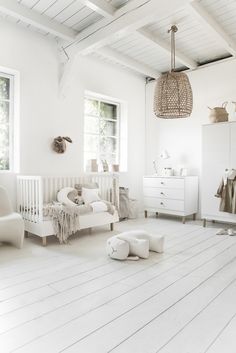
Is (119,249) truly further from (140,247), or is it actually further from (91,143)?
(91,143)

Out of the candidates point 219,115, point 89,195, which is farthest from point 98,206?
point 219,115

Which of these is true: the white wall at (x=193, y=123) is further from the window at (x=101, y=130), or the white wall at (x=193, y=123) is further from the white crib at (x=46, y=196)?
the white crib at (x=46, y=196)

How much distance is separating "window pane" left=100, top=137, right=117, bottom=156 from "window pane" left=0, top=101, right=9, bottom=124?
1.73 m

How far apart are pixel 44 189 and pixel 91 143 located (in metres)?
1.31

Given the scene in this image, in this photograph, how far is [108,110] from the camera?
16.2 ft

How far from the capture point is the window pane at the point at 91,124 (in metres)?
4.53

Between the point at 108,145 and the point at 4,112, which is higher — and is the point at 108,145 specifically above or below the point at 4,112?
below

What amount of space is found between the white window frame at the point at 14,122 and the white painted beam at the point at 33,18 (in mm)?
730

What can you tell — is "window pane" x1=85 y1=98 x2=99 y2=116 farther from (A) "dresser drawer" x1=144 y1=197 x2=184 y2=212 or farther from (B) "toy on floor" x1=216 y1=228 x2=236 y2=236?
(B) "toy on floor" x1=216 y1=228 x2=236 y2=236

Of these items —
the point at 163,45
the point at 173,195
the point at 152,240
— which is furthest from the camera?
the point at 173,195

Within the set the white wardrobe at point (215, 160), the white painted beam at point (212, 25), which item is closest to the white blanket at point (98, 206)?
the white wardrobe at point (215, 160)

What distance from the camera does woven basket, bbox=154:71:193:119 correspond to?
9.81 feet

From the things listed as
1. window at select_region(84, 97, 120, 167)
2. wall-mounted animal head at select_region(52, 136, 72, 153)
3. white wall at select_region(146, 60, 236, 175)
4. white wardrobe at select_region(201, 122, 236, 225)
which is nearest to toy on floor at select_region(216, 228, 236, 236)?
white wardrobe at select_region(201, 122, 236, 225)

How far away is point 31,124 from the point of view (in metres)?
3.63
